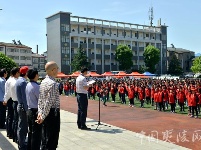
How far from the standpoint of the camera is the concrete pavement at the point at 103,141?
6.94 metres

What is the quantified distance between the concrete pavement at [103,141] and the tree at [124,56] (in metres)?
56.6

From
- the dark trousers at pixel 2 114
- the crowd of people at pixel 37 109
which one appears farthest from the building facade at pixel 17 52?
the crowd of people at pixel 37 109

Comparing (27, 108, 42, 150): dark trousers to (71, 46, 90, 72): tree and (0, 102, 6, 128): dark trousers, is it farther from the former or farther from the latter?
(71, 46, 90, 72): tree

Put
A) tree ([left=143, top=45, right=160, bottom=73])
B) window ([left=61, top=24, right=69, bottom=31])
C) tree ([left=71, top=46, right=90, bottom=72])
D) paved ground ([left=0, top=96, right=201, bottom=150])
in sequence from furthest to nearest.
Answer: tree ([left=143, top=45, right=160, bottom=73]), window ([left=61, top=24, right=69, bottom=31]), tree ([left=71, top=46, right=90, bottom=72]), paved ground ([left=0, top=96, right=201, bottom=150])

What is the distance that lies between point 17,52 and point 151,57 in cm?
3911

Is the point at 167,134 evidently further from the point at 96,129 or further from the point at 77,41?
the point at 77,41

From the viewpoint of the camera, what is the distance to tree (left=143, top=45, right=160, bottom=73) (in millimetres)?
69125

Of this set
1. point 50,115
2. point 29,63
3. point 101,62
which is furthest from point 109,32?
point 50,115

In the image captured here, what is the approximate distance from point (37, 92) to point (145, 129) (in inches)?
206

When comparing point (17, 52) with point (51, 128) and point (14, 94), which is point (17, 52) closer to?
point (14, 94)

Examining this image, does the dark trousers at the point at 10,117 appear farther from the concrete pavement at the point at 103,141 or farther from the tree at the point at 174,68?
the tree at the point at 174,68

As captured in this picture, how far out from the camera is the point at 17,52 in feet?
278

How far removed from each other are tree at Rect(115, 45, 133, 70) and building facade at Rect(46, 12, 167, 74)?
14.2ft

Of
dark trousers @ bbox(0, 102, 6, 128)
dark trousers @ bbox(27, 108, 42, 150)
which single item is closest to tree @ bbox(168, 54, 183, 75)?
dark trousers @ bbox(0, 102, 6, 128)
